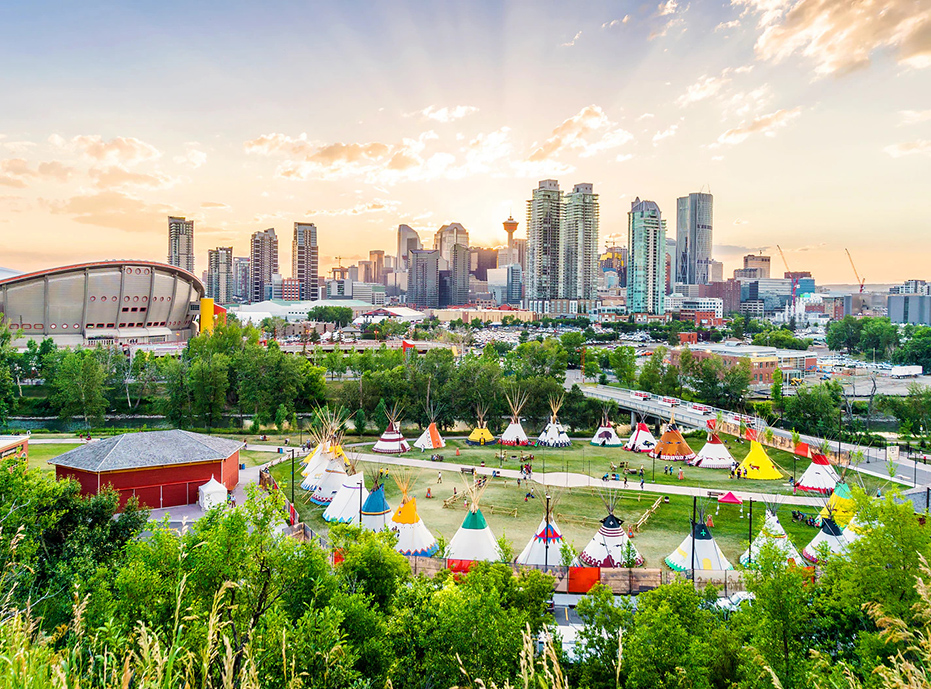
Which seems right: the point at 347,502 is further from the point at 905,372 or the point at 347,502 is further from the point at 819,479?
the point at 905,372

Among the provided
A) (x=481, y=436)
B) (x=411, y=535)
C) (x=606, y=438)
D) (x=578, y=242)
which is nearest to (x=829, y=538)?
(x=411, y=535)

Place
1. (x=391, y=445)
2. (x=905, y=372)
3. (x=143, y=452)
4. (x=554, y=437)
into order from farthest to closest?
1. (x=905, y=372)
2. (x=554, y=437)
3. (x=391, y=445)
4. (x=143, y=452)

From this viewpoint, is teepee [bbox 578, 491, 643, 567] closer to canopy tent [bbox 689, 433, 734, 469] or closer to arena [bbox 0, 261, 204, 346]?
canopy tent [bbox 689, 433, 734, 469]

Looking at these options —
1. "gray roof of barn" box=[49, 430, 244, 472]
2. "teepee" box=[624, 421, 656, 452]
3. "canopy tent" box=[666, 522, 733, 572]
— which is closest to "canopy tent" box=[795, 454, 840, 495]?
"teepee" box=[624, 421, 656, 452]

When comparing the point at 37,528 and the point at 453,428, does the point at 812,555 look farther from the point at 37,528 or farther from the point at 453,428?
the point at 453,428

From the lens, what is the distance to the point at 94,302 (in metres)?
73.1

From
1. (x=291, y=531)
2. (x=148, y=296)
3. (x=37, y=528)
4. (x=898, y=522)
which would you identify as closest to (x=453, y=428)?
(x=291, y=531)

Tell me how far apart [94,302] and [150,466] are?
58.4 metres

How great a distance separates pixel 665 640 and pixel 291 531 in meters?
15.0

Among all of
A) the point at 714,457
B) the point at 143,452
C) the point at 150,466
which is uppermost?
the point at 143,452

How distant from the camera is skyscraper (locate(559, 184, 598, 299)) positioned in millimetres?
177250

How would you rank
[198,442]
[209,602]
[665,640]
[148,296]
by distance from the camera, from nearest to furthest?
[209,602] → [665,640] → [198,442] → [148,296]

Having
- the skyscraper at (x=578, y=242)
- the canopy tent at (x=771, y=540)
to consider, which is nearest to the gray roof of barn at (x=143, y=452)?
the canopy tent at (x=771, y=540)

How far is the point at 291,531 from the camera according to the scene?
Result: 21625mm
